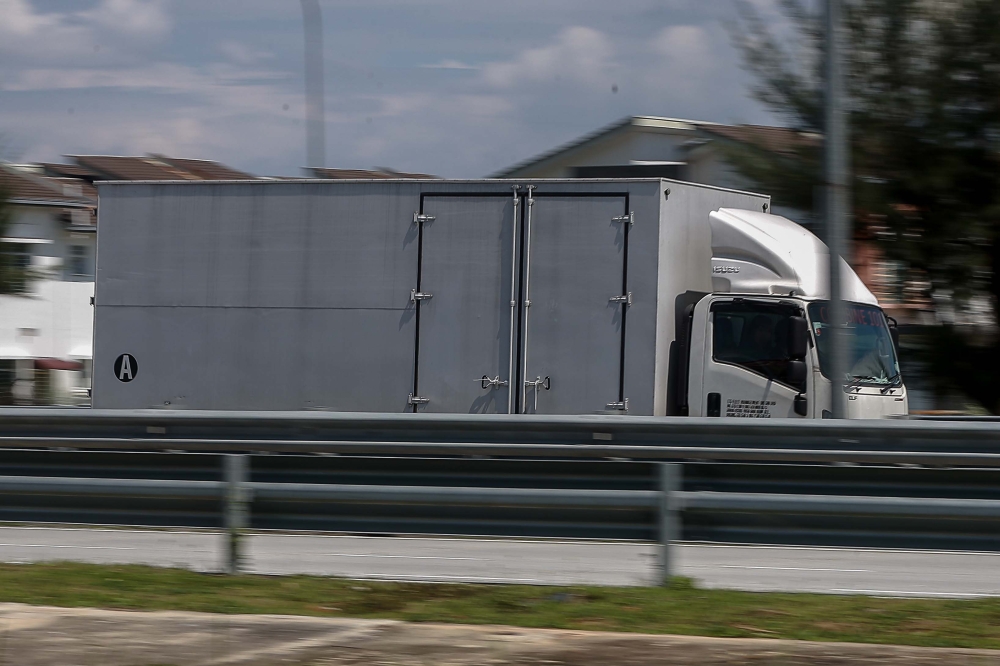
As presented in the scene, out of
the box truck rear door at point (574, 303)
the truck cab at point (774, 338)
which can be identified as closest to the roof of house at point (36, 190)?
the box truck rear door at point (574, 303)

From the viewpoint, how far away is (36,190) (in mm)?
40469

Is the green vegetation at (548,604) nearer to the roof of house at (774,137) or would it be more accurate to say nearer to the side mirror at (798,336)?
the side mirror at (798,336)

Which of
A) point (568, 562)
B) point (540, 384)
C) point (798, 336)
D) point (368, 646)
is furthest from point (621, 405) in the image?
point (368, 646)

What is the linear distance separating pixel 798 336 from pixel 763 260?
1.08 m

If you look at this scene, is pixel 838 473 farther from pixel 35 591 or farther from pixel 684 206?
pixel 35 591

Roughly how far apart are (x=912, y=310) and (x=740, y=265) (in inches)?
254

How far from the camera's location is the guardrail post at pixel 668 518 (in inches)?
290

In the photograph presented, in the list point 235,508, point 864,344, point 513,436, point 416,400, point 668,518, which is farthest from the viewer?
point 416,400

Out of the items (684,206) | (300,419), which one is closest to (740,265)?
(684,206)

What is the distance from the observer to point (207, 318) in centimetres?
1202

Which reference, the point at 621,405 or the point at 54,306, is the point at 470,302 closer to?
the point at 621,405

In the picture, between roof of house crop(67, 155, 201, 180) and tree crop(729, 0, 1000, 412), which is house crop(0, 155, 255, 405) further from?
tree crop(729, 0, 1000, 412)

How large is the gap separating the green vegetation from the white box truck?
3911 millimetres

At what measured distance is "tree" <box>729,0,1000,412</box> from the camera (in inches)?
639
